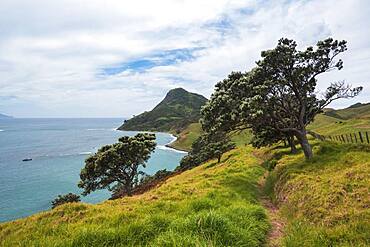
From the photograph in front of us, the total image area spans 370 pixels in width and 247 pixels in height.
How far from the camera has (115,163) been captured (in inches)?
1547

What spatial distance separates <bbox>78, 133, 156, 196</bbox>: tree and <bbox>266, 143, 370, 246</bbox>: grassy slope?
2334cm

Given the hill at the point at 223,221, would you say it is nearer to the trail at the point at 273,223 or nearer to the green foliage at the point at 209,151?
the trail at the point at 273,223

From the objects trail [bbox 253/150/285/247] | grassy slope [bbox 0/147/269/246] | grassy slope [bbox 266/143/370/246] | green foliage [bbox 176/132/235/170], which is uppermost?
grassy slope [bbox 0/147/269/246]

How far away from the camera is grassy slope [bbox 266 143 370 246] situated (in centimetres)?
907

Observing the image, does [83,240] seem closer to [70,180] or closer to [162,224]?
[162,224]

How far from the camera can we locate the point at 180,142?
170 meters

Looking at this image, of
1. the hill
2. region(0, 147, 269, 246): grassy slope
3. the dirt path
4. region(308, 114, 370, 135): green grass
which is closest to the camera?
region(0, 147, 269, 246): grassy slope

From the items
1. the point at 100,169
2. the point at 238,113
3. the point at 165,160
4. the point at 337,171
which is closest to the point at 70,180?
the point at 165,160

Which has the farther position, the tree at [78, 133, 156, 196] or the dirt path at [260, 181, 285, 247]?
the tree at [78, 133, 156, 196]

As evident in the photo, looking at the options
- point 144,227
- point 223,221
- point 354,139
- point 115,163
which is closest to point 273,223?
point 223,221

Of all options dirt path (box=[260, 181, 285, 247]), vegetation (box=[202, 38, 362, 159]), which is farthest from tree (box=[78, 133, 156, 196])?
dirt path (box=[260, 181, 285, 247])

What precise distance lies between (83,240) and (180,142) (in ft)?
528

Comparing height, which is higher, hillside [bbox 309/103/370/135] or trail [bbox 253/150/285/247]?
trail [bbox 253/150/285/247]

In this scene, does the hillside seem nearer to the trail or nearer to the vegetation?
the vegetation
